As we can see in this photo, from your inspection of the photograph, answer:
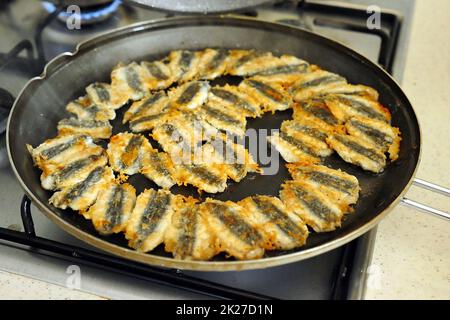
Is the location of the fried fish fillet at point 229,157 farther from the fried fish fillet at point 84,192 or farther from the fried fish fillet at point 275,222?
the fried fish fillet at point 84,192

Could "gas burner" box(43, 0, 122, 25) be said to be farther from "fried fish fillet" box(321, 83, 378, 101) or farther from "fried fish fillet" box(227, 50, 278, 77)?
"fried fish fillet" box(321, 83, 378, 101)

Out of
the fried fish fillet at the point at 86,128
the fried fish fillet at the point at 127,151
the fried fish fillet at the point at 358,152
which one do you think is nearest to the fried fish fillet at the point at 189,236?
the fried fish fillet at the point at 127,151

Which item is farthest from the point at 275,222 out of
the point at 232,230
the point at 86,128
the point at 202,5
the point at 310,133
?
the point at 202,5

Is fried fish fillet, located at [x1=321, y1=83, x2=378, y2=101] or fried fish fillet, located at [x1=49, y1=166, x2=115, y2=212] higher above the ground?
fried fish fillet, located at [x1=321, y1=83, x2=378, y2=101]

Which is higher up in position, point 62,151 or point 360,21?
point 360,21

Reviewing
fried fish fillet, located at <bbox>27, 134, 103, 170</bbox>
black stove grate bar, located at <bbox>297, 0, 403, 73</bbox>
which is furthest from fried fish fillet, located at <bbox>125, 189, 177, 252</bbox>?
black stove grate bar, located at <bbox>297, 0, 403, 73</bbox>

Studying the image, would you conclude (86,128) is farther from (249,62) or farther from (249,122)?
(249,62)

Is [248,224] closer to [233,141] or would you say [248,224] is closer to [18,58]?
[233,141]
